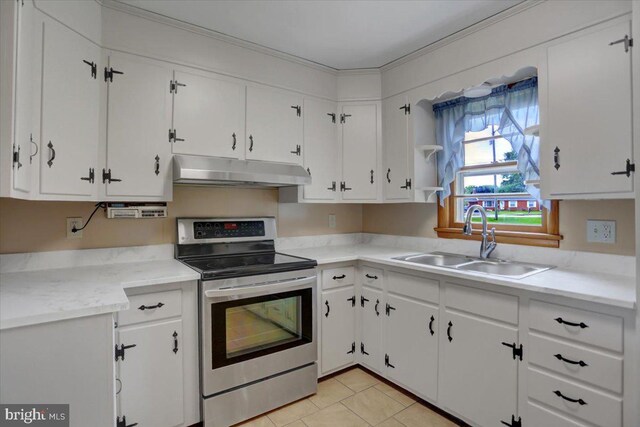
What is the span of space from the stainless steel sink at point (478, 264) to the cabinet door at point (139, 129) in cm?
171

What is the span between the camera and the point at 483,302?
1802 millimetres

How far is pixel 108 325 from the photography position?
1.27 metres

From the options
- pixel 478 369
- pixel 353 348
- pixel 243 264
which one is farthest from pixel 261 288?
pixel 478 369

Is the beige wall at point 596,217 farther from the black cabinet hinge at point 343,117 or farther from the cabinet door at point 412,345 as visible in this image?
the black cabinet hinge at point 343,117

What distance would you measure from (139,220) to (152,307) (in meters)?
0.73

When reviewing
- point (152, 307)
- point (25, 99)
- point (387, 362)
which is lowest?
point (387, 362)

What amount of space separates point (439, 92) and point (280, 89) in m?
1.18

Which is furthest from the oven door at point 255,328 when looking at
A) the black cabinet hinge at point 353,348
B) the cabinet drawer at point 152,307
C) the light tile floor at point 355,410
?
the black cabinet hinge at point 353,348

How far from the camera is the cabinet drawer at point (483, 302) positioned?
5.53 feet

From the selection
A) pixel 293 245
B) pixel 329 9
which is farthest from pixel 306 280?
pixel 329 9

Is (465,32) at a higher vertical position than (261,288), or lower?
higher

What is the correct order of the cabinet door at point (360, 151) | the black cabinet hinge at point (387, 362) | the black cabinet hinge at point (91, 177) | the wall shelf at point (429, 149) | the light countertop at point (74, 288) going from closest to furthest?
the light countertop at point (74, 288) < the black cabinet hinge at point (91, 177) < the black cabinet hinge at point (387, 362) < the wall shelf at point (429, 149) < the cabinet door at point (360, 151)

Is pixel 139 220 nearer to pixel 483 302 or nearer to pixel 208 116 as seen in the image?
pixel 208 116

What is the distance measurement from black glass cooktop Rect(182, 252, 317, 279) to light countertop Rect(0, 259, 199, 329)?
90mm
